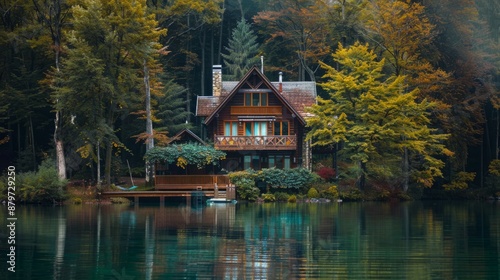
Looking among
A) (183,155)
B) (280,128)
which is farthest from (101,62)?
(280,128)

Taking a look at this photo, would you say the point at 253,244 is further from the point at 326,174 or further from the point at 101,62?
the point at 326,174

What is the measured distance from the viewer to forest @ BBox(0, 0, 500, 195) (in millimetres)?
55719

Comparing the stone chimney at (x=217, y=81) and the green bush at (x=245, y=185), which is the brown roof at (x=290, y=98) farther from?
the green bush at (x=245, y=185)

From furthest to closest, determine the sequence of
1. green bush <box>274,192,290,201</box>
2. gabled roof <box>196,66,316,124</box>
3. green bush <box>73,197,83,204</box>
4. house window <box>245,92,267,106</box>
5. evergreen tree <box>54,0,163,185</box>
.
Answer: house window <box>245,92,267,106</box> < gabled roof <box>196,66,316,124</box> < green bush <box>274,192,290,201</box> < evergreen tree <box>54,0,163,185</box> < green bush <box>73,197,83,204</box>

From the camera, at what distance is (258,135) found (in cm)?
6481

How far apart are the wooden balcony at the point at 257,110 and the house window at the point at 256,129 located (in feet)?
2.76

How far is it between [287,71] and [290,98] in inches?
356

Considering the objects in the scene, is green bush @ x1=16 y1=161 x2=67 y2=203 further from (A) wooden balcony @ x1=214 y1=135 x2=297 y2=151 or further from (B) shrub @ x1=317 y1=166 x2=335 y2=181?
(B) shrub @ x1=317 y1=166 x2=335 y2=181

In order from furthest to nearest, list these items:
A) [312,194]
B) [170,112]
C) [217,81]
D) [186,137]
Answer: [170,112]
[217,81]
[186,137]
[312,194]

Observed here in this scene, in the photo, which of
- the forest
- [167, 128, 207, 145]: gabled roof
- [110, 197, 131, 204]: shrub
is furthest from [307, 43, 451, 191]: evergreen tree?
[110, 197, 131, 204]: shrub

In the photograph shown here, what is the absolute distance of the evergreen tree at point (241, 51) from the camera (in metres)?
76.6

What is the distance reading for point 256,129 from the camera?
6519 cm

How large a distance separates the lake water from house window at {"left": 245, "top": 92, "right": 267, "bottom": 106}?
63.4 ft

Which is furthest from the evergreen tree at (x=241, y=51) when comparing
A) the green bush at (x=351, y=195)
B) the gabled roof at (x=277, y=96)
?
the green bush at (x=351, y=195)
